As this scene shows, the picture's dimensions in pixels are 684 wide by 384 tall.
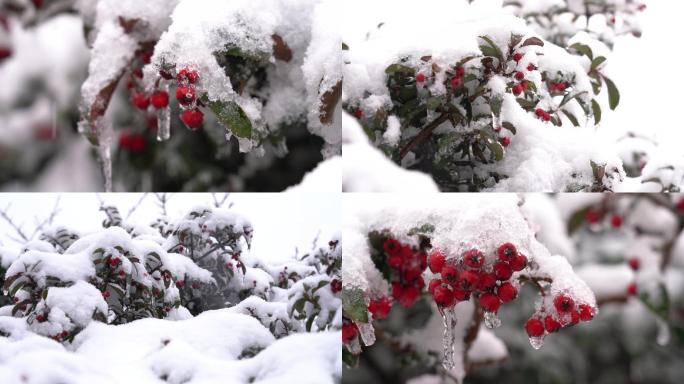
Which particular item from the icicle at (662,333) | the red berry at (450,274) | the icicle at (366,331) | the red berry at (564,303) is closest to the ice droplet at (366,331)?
the icicle at (366,331)

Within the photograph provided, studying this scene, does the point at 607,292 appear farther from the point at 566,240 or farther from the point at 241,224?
the point at 241,224

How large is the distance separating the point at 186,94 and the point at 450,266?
0.46 meters

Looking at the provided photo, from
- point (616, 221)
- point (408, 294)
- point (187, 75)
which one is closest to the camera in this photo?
point (187, 75)

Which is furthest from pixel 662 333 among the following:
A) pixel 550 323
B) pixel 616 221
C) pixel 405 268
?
pixel 405 268

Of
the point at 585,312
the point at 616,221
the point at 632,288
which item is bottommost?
the point at 632,288

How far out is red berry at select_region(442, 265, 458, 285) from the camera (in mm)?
922

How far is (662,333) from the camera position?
1387 mm

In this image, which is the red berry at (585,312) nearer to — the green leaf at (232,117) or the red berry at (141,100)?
the green leaf at (232,117)

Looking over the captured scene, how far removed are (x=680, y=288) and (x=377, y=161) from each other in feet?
2.41

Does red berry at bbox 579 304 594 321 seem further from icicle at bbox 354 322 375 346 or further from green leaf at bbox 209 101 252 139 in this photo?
green leaf at bbox 209 101 252 139

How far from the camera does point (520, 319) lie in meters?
1.36

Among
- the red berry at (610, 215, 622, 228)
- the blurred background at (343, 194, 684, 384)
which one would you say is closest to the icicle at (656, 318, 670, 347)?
the blurred background at (343, 194, 684, 384)

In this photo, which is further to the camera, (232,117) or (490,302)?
(490,302)

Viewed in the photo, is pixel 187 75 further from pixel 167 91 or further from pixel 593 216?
pixel 593 216
